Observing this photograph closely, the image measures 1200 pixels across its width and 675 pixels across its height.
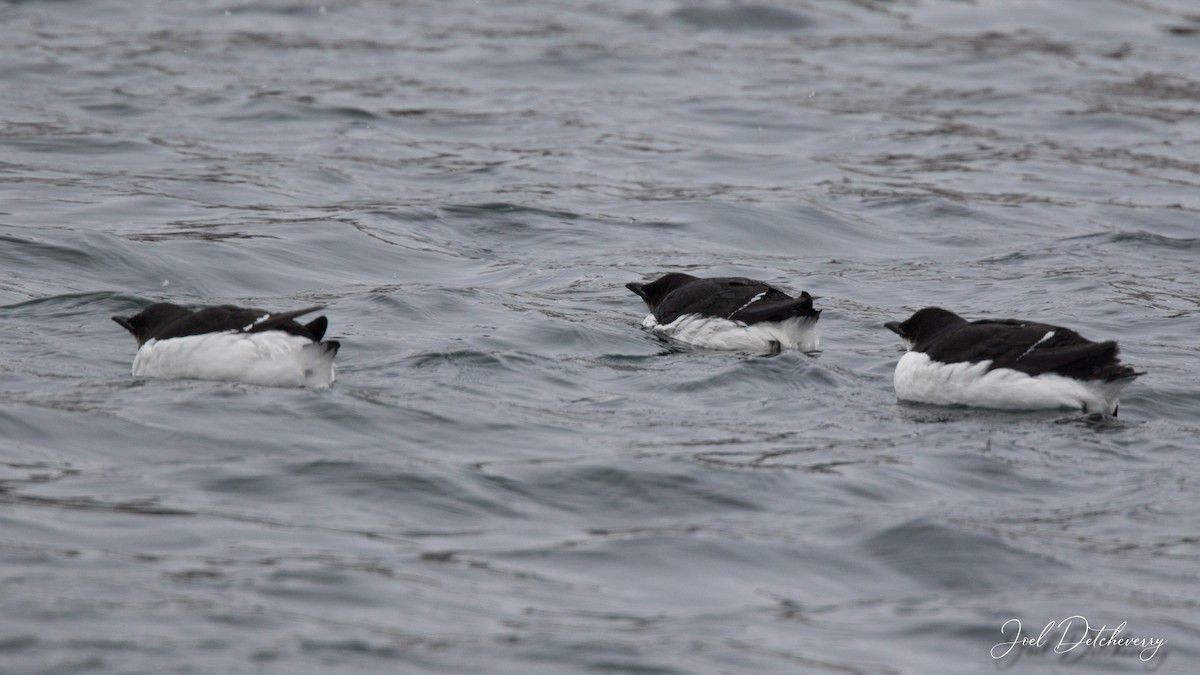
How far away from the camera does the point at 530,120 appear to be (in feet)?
65.2

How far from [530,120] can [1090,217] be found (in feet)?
22.9

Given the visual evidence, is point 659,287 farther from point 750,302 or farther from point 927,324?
point 927,324

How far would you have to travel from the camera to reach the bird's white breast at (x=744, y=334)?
10.6 meters

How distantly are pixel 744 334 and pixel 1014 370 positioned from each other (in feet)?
6.85

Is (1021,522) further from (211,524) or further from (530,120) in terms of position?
(530,120)

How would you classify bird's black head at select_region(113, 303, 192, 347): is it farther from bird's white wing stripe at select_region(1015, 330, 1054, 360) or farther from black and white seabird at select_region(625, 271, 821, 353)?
bird's white wing stripe at select_region(1015, 330, 1054, 360)

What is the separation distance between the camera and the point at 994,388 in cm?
915

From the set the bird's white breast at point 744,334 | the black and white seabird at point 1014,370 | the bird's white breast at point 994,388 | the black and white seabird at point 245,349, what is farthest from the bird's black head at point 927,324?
the black and white seabird at point 245,349

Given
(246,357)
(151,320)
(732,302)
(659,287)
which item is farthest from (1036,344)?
(151,320)

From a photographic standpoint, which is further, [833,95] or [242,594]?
[833,95]

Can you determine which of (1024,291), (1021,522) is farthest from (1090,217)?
(1021,522)

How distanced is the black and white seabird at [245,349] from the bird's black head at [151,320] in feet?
0.72

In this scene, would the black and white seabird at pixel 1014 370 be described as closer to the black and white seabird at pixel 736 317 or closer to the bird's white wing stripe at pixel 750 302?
the black and white seabird at pixel 736 317

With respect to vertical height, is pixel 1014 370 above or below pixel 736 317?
above
